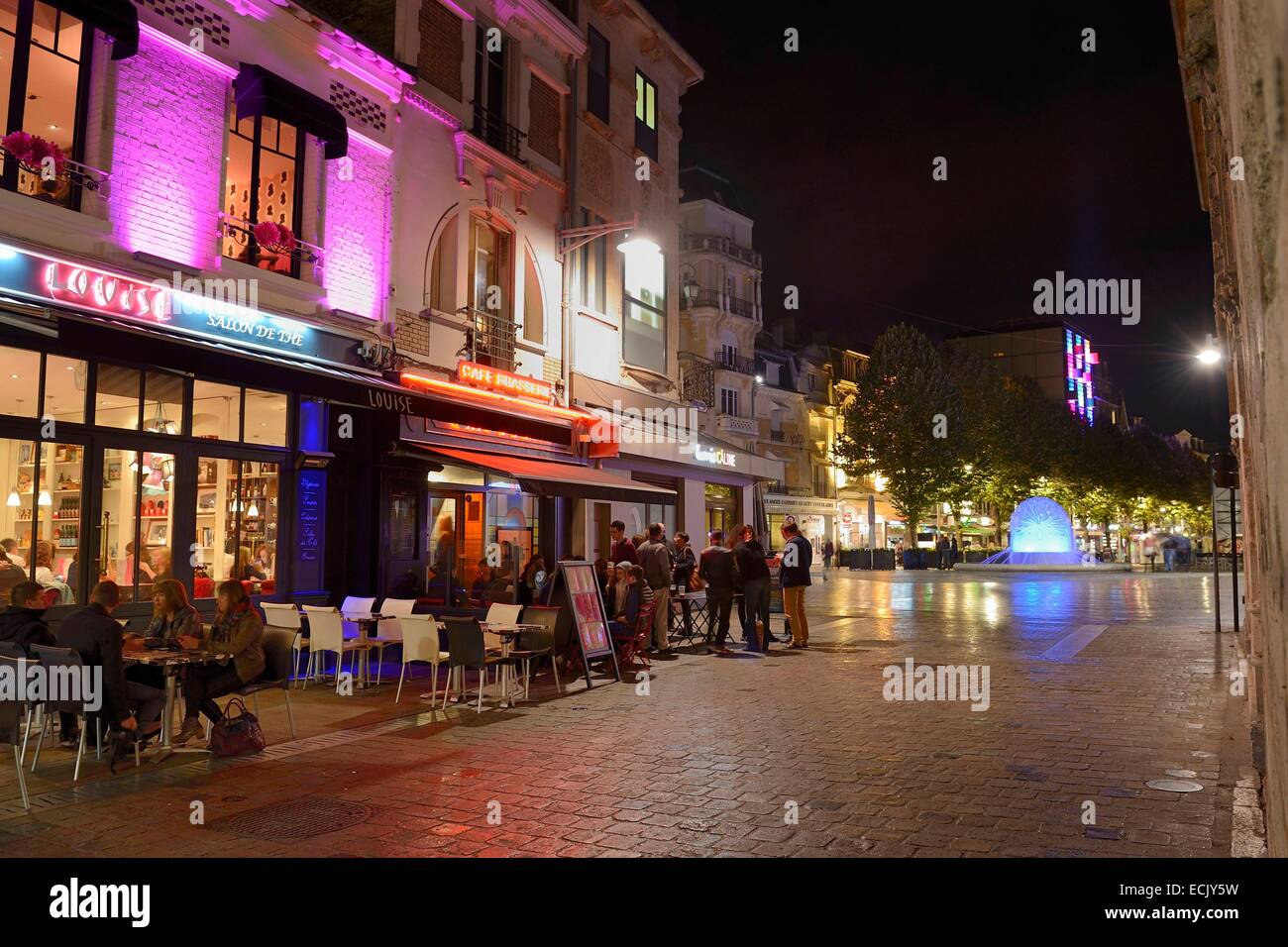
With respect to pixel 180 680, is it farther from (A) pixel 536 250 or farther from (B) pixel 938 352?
(B) pixel 938 352

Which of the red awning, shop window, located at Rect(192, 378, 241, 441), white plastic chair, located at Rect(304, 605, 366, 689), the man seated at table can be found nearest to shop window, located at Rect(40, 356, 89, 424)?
shop window, located at Rect(192, 378, 241, 441)

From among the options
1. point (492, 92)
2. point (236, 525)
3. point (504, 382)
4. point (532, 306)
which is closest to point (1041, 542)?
point (532, 306)

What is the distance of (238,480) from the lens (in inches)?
453

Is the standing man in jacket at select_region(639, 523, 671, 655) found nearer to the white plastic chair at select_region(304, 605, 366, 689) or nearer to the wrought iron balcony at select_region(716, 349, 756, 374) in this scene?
the white plastic chair at select_region(304, 605, 366, 689)

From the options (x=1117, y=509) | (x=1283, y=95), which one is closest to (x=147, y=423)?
(x=1283, y=95)

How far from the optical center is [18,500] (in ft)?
29.7

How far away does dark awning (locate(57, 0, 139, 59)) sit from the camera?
930 cm

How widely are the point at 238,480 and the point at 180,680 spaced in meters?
4.70

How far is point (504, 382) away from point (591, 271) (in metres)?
4.57

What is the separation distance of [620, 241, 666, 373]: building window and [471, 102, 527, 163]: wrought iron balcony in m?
4.42

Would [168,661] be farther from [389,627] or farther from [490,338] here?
[490,338]

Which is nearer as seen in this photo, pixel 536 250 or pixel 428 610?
pixel 428 610

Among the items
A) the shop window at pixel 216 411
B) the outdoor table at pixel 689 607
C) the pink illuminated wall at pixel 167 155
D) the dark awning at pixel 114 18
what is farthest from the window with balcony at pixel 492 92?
the outdoor table at pixel 689 607

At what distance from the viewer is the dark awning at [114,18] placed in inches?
366
